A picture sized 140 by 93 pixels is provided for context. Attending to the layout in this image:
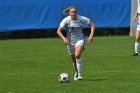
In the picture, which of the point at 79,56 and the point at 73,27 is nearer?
the point at 79,56

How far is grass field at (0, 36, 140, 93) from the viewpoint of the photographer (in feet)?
42.7

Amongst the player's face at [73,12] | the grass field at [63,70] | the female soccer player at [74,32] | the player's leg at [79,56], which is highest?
the player's face at [73,12]

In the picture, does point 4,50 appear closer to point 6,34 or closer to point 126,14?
point 6,34

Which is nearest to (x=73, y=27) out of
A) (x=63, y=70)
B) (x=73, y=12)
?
(x=73, y=12)

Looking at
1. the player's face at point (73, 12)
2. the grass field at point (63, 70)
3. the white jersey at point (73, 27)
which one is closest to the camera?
the grass field at point (63, 70)

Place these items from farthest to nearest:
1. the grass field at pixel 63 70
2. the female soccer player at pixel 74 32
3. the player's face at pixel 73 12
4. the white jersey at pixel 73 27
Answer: the white jersey at pixel 73 27, the female soccer player at pixel 74 32, the player's face at pixel 73 12, the grass field at pixel 63 70

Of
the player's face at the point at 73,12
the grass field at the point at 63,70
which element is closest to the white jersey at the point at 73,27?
the player's face at the point at 73,12

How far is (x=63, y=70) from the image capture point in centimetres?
1706

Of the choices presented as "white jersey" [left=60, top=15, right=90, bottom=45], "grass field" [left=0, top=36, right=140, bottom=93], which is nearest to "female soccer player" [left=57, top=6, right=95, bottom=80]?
"white jersey" [left=60, top=15, right=90, bottom=45]

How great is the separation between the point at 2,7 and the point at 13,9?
73 cm

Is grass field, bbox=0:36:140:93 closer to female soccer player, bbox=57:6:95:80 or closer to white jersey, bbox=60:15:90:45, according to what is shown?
female soccer player, bbox=57:6:95:80

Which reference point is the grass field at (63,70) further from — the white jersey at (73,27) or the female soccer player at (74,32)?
the white jersey at (73,27)

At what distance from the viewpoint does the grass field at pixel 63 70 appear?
42.7ft

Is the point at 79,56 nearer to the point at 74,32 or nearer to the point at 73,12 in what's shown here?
the point at 74,32
